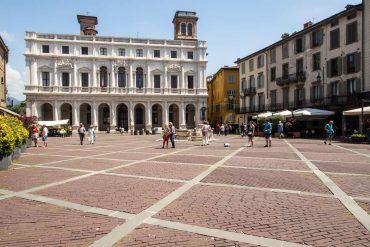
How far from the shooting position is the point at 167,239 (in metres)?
4.57

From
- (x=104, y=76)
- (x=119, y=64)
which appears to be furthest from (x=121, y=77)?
(x=104, y=76)

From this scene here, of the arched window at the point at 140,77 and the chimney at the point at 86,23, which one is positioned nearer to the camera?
the arched window at the point at 140,77

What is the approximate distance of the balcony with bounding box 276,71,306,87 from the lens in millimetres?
37688

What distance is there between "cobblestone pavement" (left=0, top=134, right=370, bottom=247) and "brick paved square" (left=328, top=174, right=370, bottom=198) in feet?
0.07

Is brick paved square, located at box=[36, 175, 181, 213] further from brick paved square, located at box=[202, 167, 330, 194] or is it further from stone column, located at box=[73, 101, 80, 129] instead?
stone column, located at box=[73, 101, 80, 129]

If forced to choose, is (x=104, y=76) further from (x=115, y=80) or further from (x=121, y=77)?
(x=121, y=77)

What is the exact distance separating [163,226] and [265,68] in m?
43.0

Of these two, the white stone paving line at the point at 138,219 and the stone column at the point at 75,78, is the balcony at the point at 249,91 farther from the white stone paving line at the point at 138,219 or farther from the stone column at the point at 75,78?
the white stone paving line at the point at 138,219

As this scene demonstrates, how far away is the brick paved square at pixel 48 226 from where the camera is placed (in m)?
4.55

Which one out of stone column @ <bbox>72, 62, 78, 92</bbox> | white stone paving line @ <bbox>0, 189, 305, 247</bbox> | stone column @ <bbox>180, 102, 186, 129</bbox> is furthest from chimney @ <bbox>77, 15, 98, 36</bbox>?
white stone paving line @ <bbox>0, 189, 305, 247</bbox>

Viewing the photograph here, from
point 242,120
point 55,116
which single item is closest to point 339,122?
point 242,120

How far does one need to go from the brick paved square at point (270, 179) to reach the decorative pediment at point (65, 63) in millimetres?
48300

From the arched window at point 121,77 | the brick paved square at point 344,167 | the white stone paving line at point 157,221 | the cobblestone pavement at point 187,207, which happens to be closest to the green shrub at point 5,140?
the cobblestone pavement at point 187,207

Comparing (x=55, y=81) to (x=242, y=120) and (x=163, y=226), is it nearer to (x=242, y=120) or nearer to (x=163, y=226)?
(x=242, y=120)
